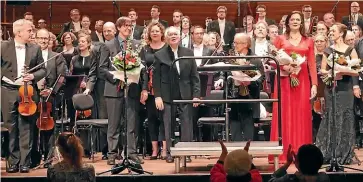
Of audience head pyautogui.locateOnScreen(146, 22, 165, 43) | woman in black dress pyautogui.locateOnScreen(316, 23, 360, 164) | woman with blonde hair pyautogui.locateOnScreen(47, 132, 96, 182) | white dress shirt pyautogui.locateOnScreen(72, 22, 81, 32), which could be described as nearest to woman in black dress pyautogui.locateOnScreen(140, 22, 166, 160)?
audience head pyautogui.locateOnScreen(146, 22, 165, 43)

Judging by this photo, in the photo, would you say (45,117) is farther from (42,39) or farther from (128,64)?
(42,39)

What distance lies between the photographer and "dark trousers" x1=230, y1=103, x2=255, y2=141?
7.61 m

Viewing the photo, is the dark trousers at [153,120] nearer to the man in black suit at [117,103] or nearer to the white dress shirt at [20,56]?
the man in black suit at [117,103]

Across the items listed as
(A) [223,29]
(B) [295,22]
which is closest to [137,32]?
(A) [223,29]

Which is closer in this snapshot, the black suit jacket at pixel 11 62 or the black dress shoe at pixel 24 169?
the black dress shoe at pixel 24 169

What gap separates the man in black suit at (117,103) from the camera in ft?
25.3

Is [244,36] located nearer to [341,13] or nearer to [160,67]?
[160,67]

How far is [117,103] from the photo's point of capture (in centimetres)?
772

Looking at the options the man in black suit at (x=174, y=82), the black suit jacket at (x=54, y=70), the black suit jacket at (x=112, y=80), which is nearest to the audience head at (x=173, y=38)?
the man in black suit at (x=174, y=82)

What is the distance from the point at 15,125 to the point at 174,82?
5.70ft

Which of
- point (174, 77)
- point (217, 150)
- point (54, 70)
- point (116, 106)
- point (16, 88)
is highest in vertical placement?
point (54, 70)

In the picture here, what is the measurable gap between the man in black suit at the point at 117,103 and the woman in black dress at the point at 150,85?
133 mm

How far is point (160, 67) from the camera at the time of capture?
782 centimetres

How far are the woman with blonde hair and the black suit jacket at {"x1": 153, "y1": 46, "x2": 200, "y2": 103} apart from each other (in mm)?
2928
